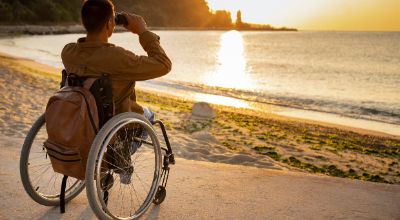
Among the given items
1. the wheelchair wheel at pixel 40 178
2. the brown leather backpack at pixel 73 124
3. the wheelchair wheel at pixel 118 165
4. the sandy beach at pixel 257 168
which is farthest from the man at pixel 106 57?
the sandy beach at pixel 257 168

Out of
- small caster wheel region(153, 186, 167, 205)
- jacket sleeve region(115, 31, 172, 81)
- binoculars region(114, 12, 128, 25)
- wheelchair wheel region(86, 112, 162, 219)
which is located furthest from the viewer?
small caster wheel region(153, 186, 167, 205)

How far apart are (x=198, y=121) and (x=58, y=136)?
24.8ft

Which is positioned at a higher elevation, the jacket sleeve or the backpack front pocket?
the jacket sleeve

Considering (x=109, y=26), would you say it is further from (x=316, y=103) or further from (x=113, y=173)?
(x=316, y=103)

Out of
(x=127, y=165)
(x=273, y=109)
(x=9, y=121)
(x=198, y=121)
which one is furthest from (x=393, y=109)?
(x=127, y=165)

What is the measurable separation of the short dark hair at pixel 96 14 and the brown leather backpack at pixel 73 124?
35cm

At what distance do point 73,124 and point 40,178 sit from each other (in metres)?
1.75

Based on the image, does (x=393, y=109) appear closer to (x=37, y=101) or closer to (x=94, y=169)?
(x=37, y=101)

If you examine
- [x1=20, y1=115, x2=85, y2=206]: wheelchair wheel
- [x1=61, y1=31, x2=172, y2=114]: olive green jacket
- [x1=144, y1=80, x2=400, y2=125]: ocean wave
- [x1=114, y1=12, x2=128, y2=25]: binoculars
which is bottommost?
[x1=144, y1=80, x2=400, y2=125]: ocean wave

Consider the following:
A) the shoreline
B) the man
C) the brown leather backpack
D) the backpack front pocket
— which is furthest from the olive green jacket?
the shoreline

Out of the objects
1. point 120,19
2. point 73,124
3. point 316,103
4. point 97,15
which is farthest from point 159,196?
point 316,103

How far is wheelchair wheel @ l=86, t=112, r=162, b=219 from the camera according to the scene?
8.31 feet

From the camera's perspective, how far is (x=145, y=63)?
2738 millimetres

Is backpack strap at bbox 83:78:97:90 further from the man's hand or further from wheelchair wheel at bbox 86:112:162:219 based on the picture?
the man's hand
